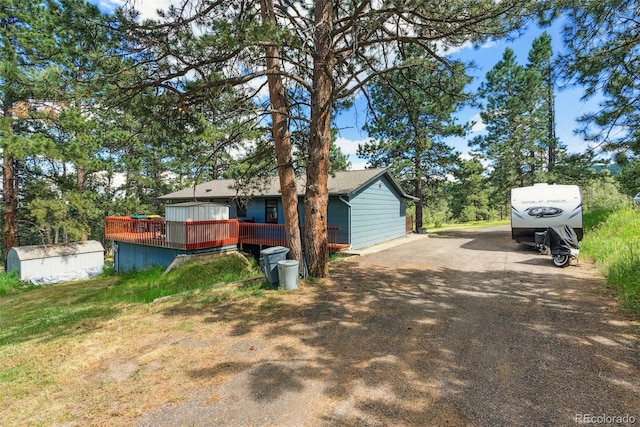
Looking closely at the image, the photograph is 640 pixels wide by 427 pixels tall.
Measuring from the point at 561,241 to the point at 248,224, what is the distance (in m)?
11.3

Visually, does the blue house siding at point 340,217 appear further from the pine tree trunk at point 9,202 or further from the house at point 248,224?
the pine tree trunk at point 9,202

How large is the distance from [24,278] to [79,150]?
261 inches

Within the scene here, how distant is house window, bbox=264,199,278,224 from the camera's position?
51.0 feet

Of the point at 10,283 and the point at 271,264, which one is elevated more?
the point at 271,264

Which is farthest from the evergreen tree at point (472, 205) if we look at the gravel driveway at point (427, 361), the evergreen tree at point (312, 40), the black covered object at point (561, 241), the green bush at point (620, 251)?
the gravel driveway at point (427, 361)

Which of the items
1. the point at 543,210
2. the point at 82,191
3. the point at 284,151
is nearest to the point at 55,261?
the point at 82,191

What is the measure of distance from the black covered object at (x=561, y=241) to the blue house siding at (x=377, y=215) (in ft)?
22.9

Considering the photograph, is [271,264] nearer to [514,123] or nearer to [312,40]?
[312,40]

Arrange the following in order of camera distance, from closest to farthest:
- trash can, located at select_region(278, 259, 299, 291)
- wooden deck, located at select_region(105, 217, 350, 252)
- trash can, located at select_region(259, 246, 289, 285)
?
trash can, located at select_region(278, 259, 299, 291)
trash can, located at select_region(259, 246, 289, 285)
wooden deck, located at select_region(105, 217, 350, 252)

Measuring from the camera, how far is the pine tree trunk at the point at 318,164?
23.5 ft

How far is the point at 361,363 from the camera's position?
3582mm

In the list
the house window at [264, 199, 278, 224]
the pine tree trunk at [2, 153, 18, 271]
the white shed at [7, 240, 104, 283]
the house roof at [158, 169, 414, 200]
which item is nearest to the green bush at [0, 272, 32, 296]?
the white shed at [7, 240, 104, 283]

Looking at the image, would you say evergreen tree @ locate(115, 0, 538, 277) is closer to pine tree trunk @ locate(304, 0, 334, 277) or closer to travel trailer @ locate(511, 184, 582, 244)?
pine tree trunk @ locate(304, 0, 334, 277)

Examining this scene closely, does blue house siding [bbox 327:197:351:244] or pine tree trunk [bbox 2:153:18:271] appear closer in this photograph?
blue house siding [bbox 327:197:351:244]
